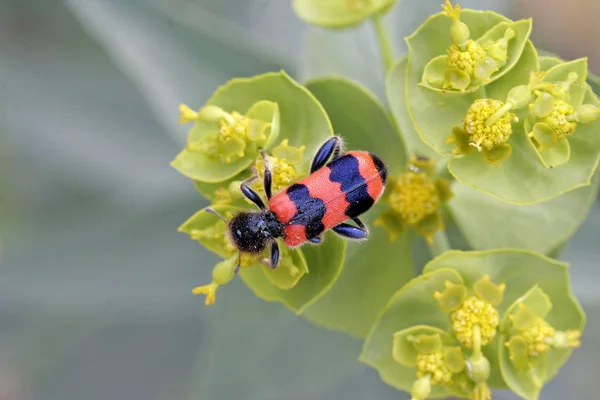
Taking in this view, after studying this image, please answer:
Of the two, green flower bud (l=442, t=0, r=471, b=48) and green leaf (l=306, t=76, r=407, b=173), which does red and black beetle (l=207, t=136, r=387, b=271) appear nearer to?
green leaf (l=306, t=76, r=407, b=173)

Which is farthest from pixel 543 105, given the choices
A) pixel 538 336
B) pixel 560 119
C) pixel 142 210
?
pixel 142 210

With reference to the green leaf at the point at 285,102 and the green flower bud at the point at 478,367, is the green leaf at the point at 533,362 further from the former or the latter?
the green leaf at the point at 285,102

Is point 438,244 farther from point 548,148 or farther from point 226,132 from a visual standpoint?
point 226,132

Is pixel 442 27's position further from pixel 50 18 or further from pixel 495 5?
pixel 50 18

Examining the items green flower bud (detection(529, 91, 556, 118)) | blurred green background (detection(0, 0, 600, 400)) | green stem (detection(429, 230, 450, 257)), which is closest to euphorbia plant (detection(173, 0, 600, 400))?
green flower bud (detection(529, 91, 556, 118))

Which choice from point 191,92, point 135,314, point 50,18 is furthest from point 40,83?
point 191,92
